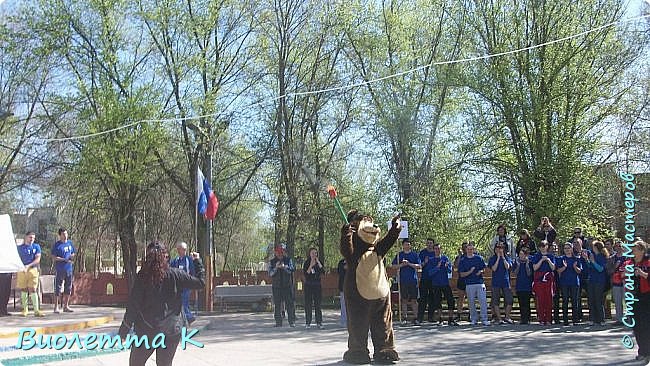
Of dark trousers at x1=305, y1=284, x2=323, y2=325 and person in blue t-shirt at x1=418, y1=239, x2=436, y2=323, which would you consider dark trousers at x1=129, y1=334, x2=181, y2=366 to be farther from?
person in blue t-shirt at x1=418, y1=239, x2=436, y2=323

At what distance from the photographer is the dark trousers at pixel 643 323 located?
32.0ft

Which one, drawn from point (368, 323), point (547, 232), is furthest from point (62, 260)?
point (547, 232)

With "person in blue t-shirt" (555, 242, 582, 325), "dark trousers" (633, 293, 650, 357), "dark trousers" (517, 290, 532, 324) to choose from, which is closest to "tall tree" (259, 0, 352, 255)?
"dark trousers" (517, 290, 532, 324)

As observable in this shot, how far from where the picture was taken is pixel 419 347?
11953 millimetres

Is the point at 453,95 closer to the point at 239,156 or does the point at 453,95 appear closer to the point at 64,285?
the point at 239,156

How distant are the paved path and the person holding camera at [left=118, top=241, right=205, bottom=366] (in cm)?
305

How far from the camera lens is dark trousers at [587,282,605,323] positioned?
1528cm

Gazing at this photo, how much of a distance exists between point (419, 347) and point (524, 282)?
4790mm

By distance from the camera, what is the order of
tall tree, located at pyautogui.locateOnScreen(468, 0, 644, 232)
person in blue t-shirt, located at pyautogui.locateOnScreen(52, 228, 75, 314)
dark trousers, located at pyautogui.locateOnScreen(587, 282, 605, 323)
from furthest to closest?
1. tall tree, located at pyautogui.locateOnScreen(468, 0, 644, 232)
2. person in blue t-shirt, located at pyautogui.locateOnScreen(52, 228, 75, 314)
3. dark trousers, located at pyautogui.locateOnScreen(587, 282, 605, 323)

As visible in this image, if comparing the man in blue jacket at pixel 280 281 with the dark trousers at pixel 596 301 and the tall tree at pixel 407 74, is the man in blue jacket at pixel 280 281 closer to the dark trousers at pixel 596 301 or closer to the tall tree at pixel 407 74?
the dark trousers at pixel 596 301

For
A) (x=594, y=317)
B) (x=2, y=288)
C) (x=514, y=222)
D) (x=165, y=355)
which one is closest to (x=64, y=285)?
(x=2, y=288)

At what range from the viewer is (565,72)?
22453mm

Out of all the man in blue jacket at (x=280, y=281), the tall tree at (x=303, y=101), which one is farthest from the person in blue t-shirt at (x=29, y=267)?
the tall tree at (x=303, y=101)

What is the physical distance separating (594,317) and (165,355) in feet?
37.3
